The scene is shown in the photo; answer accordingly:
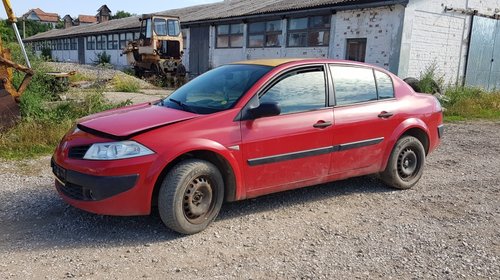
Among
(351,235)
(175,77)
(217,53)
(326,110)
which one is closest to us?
(351,235)

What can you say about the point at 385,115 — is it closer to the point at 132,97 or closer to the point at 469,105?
the point at 469,105

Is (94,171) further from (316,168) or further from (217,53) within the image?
(217,53)

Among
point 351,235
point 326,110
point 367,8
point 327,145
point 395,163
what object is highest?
point 367,8

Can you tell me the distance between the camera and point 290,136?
4254mm

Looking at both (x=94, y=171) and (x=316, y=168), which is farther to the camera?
(x=316, y=168)

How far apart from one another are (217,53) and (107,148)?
19059mm

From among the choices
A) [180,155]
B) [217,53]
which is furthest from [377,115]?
[217,53]

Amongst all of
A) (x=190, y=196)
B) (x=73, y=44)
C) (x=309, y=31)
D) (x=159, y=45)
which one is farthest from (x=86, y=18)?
(x=190, y=196)

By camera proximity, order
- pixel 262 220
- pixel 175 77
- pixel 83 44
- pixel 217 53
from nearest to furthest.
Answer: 1. pixel 262 220
2. pixel 175 77
3. pixel 217 53
4. pixel 83 44

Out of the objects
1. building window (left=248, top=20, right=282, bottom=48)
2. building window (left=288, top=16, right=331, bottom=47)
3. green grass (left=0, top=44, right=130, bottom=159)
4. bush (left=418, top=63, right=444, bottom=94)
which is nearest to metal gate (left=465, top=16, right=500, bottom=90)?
bush (left=418, top=63, right=444, bottom=94)

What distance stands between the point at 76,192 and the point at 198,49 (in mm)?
20670

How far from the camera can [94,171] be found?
3.59 m

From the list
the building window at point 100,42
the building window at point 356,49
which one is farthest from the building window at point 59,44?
the building window at point 356,49

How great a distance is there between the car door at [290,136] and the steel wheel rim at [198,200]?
391 mm
